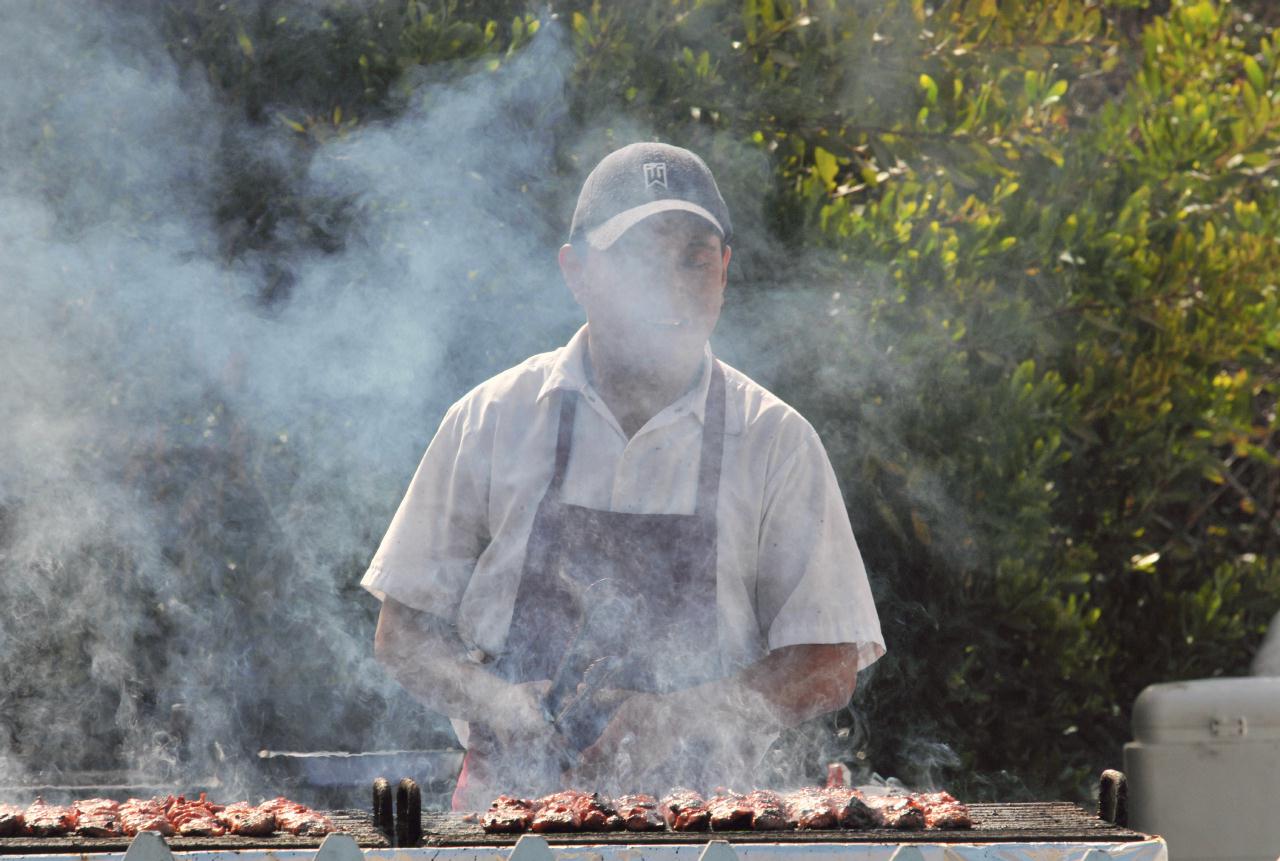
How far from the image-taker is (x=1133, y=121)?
18.4 ft

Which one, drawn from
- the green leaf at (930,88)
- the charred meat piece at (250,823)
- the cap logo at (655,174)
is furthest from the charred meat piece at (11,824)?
the green leaf at (930,88)

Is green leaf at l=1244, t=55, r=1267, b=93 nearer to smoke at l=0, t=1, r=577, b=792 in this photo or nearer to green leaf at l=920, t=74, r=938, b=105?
green leaf at l=920, t=74, r=938, b=105

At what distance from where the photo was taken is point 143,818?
299cm

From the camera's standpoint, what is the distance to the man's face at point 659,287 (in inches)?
143

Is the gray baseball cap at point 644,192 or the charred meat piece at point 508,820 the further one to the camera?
the gray baseball cap at point 644,192

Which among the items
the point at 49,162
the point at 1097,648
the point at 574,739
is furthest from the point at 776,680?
the point at 49,162

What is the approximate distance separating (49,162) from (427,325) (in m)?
1.27

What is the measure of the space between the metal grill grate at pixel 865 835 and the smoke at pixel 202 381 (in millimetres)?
1760

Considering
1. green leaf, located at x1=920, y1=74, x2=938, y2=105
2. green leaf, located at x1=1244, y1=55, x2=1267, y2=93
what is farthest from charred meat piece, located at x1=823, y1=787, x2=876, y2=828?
green leaf, located at x1=1244, y1=55, x2=1267, y2=93

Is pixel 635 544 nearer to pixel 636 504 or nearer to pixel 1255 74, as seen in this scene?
pixel 636 504

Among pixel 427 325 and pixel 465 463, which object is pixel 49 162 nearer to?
pixel 427 325

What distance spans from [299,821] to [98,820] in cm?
39

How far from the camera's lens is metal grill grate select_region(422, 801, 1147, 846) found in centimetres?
274

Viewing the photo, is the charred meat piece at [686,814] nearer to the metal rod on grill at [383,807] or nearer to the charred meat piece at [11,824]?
Result: the metal rod on grill at [383,807]
